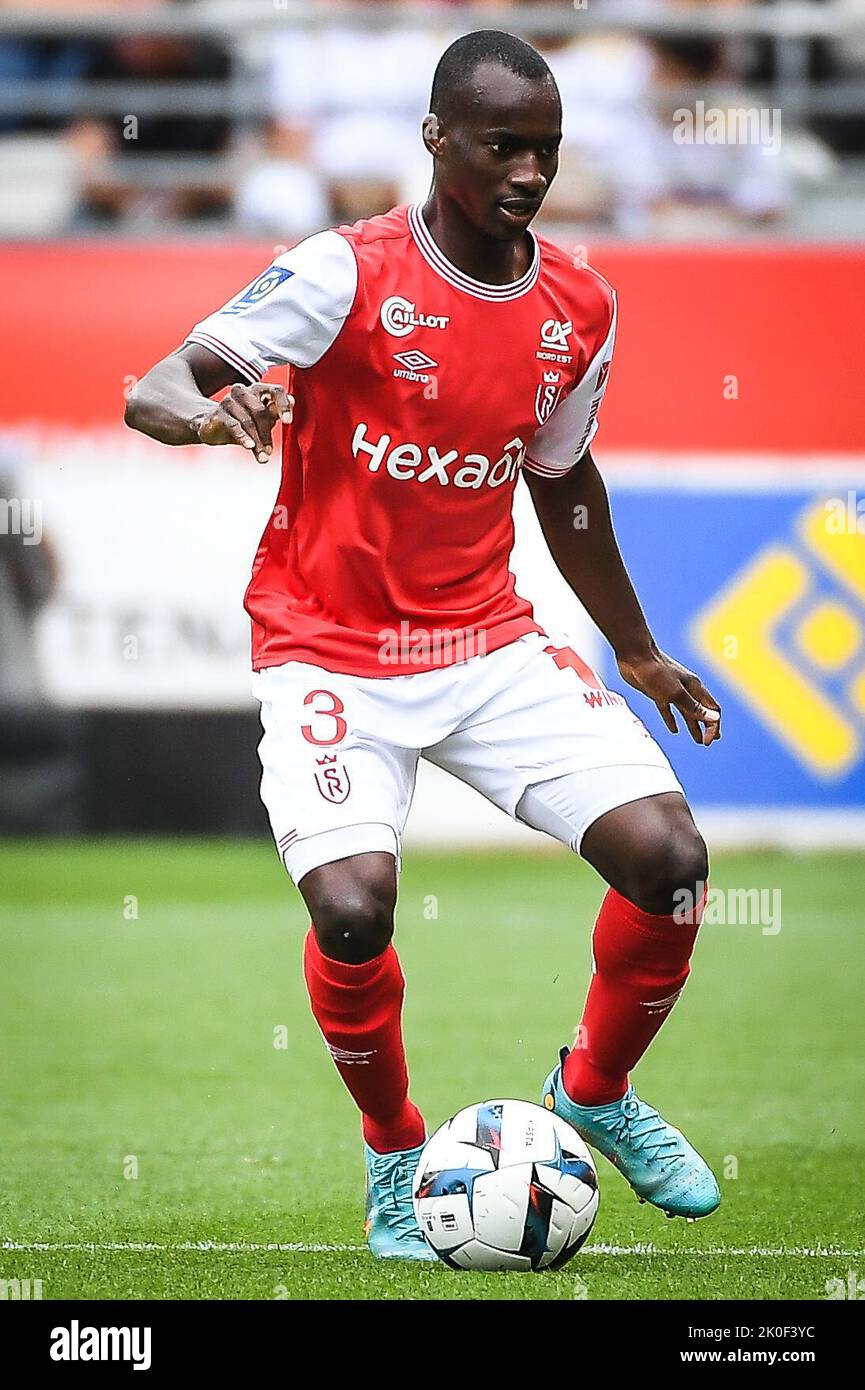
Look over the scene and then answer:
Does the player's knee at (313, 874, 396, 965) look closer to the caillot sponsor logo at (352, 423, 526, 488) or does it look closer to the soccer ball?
the soccer ball

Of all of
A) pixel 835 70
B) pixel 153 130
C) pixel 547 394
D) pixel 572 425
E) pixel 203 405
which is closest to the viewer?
pixel 203 405

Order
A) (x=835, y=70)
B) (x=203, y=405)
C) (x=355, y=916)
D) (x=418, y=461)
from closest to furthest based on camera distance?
(x=203, y=405)
(x=355, y=916)
(x=418, y=461)
(x=835, y=70)

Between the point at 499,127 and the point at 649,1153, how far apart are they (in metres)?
2.08

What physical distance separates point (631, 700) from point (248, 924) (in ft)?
7.03

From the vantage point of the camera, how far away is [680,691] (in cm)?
455

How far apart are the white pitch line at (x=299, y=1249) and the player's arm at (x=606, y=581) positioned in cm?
107

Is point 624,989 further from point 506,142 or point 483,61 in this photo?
point 483,61

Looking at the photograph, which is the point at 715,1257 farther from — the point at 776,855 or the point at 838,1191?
the point at 776,855

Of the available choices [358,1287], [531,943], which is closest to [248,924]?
[531,943]

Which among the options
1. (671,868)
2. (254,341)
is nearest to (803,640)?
(671,868)

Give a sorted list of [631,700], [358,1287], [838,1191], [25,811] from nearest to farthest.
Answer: [358,1287], [838,1191], [631,700], [25,811]

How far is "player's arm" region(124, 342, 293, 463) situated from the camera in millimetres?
3455

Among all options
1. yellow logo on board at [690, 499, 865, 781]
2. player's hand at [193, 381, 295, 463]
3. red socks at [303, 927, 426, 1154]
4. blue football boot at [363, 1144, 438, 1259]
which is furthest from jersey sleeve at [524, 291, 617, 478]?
yellow logo on board at [690, 499, 865, 781]

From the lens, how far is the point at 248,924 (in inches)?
346
